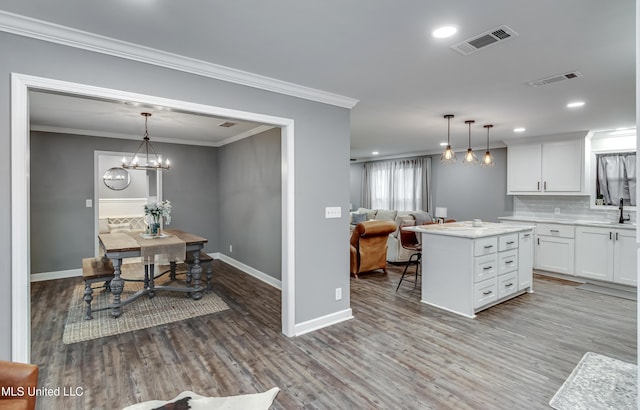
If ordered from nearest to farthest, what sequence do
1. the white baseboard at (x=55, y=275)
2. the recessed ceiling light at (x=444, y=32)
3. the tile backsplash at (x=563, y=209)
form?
the recessed ceiling light at (x=444, y=32)
the white baseboard at (x=55, y=275)
the tile backsplash at (x=563, y=209)

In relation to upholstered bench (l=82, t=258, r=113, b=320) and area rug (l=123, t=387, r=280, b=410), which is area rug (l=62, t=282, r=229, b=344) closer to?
upholstered bench (l=82, t=258, r=113, b=320)

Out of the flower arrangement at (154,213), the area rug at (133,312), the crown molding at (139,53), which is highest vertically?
the crown molding at (139,53)

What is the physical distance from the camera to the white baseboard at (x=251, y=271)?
4.98m

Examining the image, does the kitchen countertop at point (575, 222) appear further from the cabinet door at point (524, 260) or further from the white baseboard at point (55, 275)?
the white baseboard at point (55, 275)

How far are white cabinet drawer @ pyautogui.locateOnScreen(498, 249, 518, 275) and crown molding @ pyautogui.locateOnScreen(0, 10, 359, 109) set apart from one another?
2.96 metres

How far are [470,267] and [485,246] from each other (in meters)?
0.37

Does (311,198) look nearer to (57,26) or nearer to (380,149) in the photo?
(57,26)

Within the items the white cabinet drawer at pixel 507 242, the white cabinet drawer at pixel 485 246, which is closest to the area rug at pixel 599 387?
the white cabinet drawer at pixel 485 246

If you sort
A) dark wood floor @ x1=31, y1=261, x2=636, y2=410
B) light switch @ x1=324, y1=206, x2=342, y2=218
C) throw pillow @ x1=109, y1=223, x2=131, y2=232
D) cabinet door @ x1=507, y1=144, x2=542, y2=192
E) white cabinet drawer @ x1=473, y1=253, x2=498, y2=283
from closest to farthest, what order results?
dark wood floor @ x1=31, y1=261, x2=636, y2=410, light switch @ x1=324, y1=206, x2=342, y2=218, white cabinet drawer @ x1=473, y1=253, x2=498, y2=283, cabinet door @ x1=507, y1=144, x2=542, y2=192, throw pillow @ x1=109, y1=223, x2=131, y2=232

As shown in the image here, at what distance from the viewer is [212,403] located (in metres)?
2.19

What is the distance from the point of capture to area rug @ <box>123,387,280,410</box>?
2.15 meters

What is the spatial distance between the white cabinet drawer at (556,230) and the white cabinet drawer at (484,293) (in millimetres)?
2537

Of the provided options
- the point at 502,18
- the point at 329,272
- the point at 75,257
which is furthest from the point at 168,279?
the point at 502,18

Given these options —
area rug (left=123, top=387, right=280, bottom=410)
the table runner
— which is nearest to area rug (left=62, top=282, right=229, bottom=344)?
the table runner
